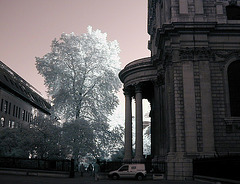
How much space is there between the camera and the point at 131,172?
26734 millimetres

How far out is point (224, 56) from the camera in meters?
28.1

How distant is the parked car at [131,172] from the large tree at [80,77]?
1064 centimetres

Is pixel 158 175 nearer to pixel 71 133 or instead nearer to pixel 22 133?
pixel 71 133

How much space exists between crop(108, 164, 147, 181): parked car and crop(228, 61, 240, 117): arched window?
9.50 meters

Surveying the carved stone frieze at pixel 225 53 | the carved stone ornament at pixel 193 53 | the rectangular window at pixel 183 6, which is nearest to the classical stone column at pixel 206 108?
the carved stone ornament at pixel 193 53

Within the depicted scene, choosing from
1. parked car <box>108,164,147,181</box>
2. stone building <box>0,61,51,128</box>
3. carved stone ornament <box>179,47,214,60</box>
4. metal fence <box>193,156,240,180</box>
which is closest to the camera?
metal fence <box>193,156,240,180</box>

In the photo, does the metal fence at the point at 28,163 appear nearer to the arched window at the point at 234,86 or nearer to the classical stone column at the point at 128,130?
the classical stone column at the point at 128,130

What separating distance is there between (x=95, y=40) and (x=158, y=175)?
20.2 metres

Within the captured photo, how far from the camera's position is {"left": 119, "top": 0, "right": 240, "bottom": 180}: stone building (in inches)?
1024

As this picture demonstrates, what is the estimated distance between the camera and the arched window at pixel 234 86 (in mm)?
27359

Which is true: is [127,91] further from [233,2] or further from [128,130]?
[233,2]

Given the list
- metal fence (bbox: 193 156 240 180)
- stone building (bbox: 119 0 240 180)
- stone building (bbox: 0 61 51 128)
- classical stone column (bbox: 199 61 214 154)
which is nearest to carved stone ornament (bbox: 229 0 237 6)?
stone building (bbox: 119 0 240 180)


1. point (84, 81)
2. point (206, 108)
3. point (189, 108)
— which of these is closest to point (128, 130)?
point (84, 81)

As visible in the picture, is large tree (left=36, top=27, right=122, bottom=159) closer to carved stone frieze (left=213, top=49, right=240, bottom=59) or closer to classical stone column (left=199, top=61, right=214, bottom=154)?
classical stone column (left=199, top=61, right=214, bottom=154)
